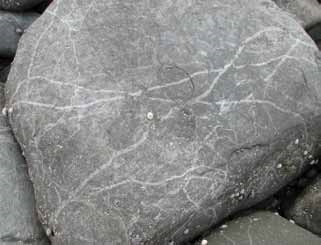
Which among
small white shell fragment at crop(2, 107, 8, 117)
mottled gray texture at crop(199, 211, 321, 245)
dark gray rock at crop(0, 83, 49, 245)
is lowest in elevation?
dark gray rock at crop(0, 83, 49, 245)

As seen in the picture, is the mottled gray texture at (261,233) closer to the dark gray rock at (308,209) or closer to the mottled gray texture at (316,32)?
the dark gray rock at (308,209)

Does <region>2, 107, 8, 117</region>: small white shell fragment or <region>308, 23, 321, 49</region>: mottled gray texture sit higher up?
<region>308, 23, 321, 49</region>: mottled gray texture

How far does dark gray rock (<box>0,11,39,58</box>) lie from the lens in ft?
10.5

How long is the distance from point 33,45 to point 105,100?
56 cm

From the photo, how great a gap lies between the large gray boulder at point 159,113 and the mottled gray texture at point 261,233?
75 mm

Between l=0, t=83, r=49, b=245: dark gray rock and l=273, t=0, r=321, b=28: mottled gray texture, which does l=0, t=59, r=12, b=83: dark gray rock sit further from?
l=273, t=0, r=321, b=28: mottled gray texture

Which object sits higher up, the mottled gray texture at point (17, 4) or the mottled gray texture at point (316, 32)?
the mottled gray texture at point (316, 32)

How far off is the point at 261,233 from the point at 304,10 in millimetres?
1468

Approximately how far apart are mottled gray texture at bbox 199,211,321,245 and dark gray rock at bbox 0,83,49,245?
Result: 2.90ft

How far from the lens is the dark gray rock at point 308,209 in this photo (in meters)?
2.58

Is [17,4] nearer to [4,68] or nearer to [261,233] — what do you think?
[4,68]

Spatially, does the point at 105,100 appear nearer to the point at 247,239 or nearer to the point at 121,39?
the point at 121,39

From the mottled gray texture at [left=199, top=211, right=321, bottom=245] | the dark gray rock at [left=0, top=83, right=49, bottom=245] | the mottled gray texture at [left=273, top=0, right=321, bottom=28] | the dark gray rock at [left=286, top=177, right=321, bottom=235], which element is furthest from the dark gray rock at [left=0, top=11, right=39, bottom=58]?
the dark gray rock at [left=286, top=177, right=321, bottom=235]

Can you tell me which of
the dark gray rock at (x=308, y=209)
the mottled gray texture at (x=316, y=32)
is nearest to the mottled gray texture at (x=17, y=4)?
the mottled gray texture at (x=316, y=32)
